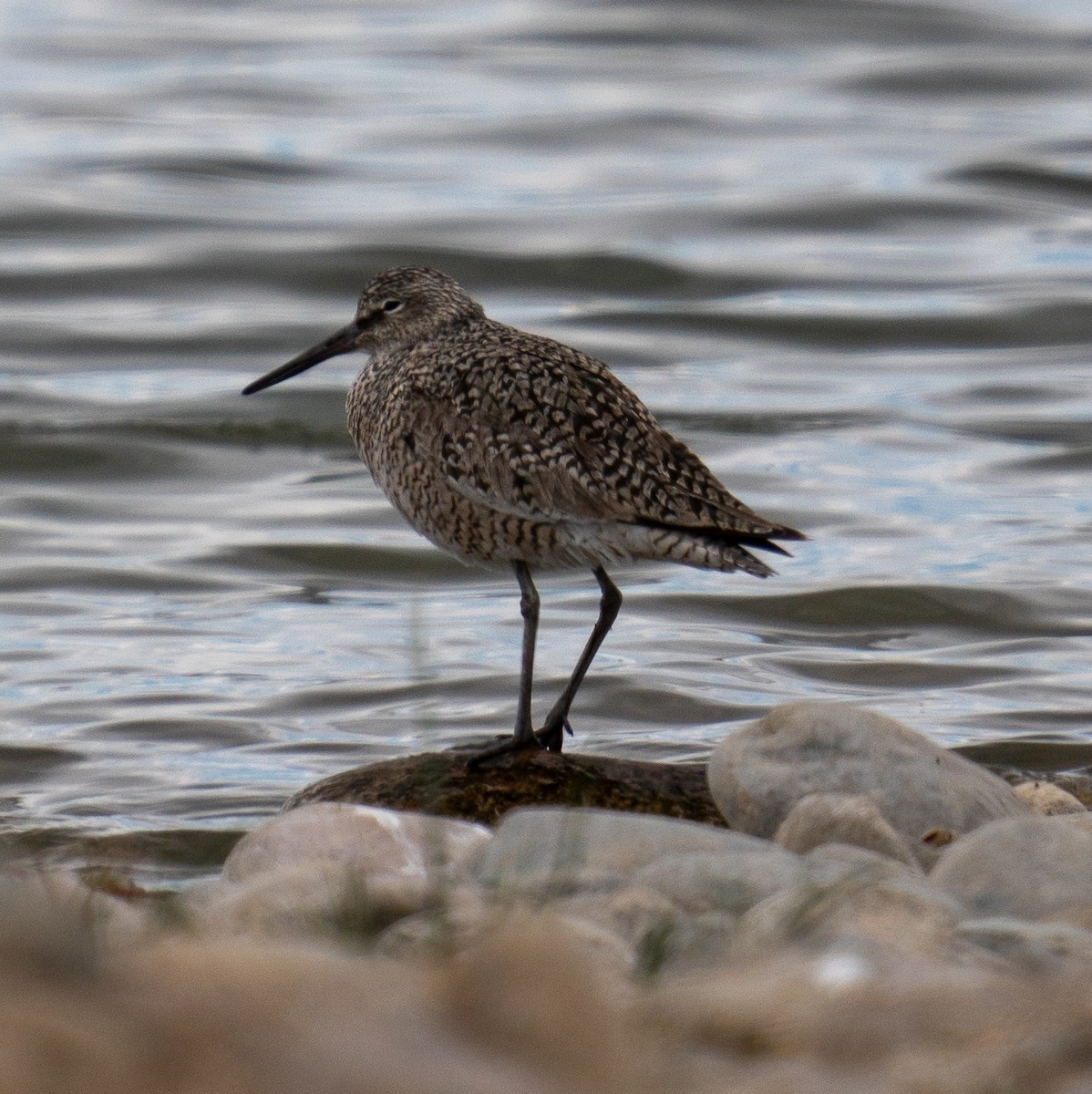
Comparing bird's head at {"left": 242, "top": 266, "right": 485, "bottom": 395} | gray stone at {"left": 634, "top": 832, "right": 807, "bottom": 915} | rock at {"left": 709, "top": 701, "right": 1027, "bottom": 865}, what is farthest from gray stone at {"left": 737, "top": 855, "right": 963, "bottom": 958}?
bird's head at {"left": 242, "top": 266, "right": 485, "bottom": 395}

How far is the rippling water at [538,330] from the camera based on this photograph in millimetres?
8203

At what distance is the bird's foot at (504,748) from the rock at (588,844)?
6.03ft

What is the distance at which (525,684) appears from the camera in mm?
6266

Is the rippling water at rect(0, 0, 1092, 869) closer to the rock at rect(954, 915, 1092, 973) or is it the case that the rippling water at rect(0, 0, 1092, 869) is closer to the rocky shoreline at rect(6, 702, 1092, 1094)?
the rocky shoreline at rect(6, 702, 1092, 1094)

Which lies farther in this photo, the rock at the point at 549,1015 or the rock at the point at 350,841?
the rock at the point at 350,841

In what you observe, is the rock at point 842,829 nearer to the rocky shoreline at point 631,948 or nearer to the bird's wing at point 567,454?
the rocky shoreline at point 631,948

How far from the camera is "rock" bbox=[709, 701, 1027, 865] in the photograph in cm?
507

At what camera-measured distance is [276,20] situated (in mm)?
22047

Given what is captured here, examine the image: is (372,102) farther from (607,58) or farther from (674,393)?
(674,393)

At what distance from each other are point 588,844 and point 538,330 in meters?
9.75

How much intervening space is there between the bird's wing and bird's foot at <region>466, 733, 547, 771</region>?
0.73 meters

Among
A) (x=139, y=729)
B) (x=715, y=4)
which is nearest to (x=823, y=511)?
(x=139, y=729)

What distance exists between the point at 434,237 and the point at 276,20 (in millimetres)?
8000

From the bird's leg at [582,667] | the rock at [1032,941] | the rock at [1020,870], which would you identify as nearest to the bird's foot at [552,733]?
the bird's leg at [582,667]
